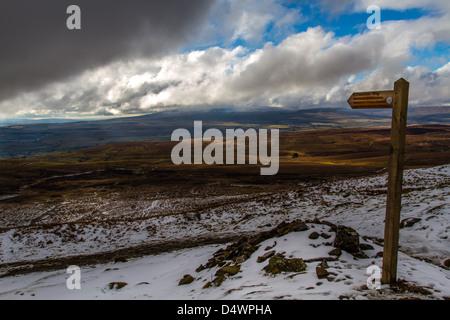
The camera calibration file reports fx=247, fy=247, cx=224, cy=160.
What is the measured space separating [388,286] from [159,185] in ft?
147

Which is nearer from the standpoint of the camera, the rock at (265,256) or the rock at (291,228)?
the rock at (265,256)

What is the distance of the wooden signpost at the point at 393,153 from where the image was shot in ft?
18.5

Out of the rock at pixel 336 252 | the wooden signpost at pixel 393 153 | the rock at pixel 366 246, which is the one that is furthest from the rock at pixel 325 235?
the wooden signpost at pixel 393 153

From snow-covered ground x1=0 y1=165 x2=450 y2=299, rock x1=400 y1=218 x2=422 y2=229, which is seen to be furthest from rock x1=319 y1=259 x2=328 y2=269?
rock x1=400 y1=218 x2=422 y2=229

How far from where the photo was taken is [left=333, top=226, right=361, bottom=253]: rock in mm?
8766

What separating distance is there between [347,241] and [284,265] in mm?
2702

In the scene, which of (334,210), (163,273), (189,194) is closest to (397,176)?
(163,273)

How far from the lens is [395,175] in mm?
5773

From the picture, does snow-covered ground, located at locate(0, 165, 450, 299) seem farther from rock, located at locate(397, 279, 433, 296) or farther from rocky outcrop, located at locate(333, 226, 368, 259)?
rocky outcrop, located at locate(333, 226, 368, 259)

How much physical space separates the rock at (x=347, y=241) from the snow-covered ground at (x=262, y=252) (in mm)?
367

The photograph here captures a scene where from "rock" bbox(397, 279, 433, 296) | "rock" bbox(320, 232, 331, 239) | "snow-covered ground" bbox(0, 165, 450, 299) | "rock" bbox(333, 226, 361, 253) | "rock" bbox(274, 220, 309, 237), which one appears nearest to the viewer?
"rock" bbox(397, 279, 433, 296)

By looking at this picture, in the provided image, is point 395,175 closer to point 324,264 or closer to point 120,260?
point 324,264

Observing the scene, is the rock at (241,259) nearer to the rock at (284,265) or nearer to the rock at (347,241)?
the rock at (284,265)

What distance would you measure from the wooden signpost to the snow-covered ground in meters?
0.83
